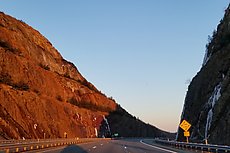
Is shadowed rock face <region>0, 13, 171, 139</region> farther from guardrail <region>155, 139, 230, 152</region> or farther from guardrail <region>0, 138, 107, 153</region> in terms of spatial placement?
guardrail <region>155, 139, 230, 152</region>

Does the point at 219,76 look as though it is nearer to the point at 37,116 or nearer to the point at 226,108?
the point at 226,108

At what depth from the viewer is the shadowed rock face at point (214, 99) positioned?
130 feet

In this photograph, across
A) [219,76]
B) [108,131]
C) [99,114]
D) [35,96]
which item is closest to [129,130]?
[108,131]

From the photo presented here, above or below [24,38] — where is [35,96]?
below

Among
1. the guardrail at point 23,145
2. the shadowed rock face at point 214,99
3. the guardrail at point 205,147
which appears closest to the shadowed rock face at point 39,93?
the guardrail at point 23,145

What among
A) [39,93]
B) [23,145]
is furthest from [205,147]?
[39,93]

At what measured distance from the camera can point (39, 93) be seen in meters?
82.9

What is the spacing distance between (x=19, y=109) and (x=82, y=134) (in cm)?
3389

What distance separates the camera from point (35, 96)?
3002 inches

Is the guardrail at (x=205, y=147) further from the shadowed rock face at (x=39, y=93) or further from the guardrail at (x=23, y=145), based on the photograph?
the shadowed rock face at (x=39, y=93)

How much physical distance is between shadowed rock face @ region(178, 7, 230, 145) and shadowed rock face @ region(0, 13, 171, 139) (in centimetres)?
2539

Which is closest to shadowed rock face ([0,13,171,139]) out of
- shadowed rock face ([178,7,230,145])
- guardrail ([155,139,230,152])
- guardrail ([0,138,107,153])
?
guardrail ([0,138,107,153])

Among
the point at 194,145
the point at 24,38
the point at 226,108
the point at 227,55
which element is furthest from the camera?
the point at 24,38

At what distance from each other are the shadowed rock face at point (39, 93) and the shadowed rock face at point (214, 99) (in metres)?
25.4
